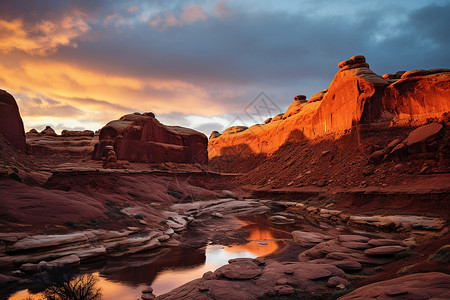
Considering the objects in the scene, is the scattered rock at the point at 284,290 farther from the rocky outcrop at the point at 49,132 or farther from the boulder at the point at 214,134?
the boulder at the point at 214,134

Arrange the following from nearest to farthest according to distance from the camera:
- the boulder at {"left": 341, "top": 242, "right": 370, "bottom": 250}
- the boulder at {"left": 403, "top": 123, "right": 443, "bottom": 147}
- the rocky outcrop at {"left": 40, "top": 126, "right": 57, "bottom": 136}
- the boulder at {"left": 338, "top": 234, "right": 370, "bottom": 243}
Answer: the boulder at {"left": 341, "top": 242, "right": 370, "bottom": 250} → the boulder at {"left": 338, "top": 234, "right": 370, "bottom": 243} → the boulder at {"left": 403, "top": 123, "right": 443, "bottom": 147} → the rocky outcrop at {"left": 40, "top": 126, "right": 57, "bottom": 136}

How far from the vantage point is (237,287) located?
730 cm

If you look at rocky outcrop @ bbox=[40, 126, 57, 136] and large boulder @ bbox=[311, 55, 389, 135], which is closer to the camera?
large boulder @ bbox=[311, 55, 389, 135]

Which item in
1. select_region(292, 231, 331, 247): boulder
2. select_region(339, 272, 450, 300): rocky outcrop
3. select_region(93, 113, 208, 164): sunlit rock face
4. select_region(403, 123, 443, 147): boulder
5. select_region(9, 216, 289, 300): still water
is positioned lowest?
select_region(292, 231, 331, 247): boulder

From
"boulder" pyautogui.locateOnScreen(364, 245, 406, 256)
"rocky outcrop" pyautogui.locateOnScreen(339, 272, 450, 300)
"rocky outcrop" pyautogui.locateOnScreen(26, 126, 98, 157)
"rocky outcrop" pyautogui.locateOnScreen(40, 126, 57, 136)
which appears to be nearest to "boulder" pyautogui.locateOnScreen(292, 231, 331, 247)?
"boulder" pyautogui.locateOnScreen(364, 245, 406, 256)

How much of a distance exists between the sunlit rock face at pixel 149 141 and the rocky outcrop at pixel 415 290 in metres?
42.8

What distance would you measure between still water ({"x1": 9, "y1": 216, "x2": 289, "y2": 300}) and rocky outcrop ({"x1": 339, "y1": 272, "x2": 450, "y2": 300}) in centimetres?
598

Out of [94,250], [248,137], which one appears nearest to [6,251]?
[94,250]

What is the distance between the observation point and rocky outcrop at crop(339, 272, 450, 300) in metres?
4.62

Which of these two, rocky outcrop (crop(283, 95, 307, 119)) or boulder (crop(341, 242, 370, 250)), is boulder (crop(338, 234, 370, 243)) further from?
rocky outcrop (crop(283, 95, 307, 119))

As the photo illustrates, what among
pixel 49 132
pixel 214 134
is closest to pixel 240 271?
pixel 49 132

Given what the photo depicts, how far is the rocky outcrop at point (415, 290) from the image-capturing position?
4.62 metres

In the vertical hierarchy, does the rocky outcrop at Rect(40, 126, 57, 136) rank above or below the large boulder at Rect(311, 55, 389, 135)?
above

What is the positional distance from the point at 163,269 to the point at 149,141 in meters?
40.0
